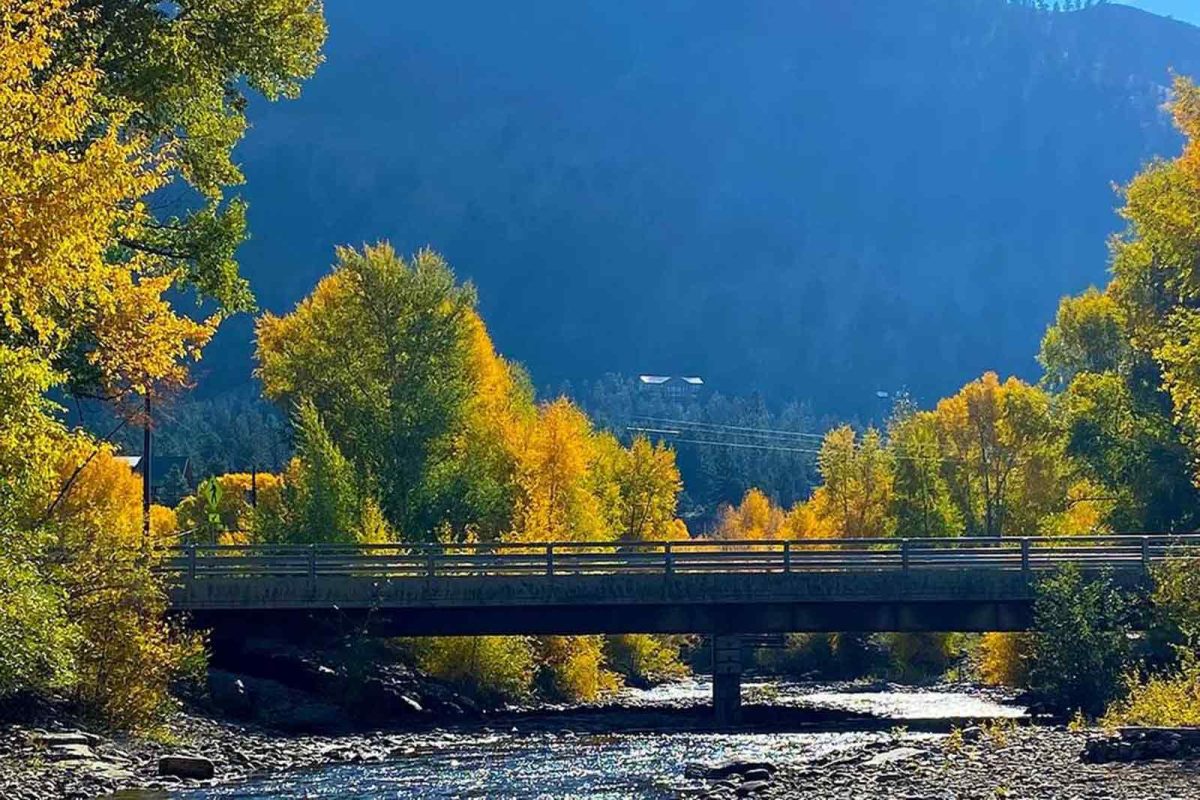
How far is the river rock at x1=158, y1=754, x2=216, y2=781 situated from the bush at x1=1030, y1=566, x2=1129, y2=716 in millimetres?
20313

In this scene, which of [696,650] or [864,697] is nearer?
[864,697]

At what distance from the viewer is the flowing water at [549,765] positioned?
81.2 ft

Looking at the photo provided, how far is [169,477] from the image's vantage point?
485 ft

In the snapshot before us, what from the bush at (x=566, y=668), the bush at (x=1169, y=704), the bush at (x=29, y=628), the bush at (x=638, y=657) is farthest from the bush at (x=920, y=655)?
the bush at (x=29, y=628)

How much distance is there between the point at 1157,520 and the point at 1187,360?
1033 inches

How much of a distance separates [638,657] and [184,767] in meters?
35.3

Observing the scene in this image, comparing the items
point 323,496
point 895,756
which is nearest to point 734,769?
point 895,756

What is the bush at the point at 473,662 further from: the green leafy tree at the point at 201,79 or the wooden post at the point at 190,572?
the green leafy tree at the point at 201,79

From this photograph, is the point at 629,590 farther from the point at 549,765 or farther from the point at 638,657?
the point at 638,657

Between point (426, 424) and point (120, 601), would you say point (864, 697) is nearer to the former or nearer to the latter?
point (426, 424)

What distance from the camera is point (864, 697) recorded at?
164 feet

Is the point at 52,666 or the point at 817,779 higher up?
the point at 52,666

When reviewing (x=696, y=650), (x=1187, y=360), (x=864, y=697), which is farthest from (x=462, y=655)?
(x=696, y=650)

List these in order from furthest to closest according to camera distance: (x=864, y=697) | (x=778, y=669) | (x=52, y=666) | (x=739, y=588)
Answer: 1. (x=778, y=669)
2. (x=864, y=697)
3. (x=739, y=588)
4. (x=52, y=666)
